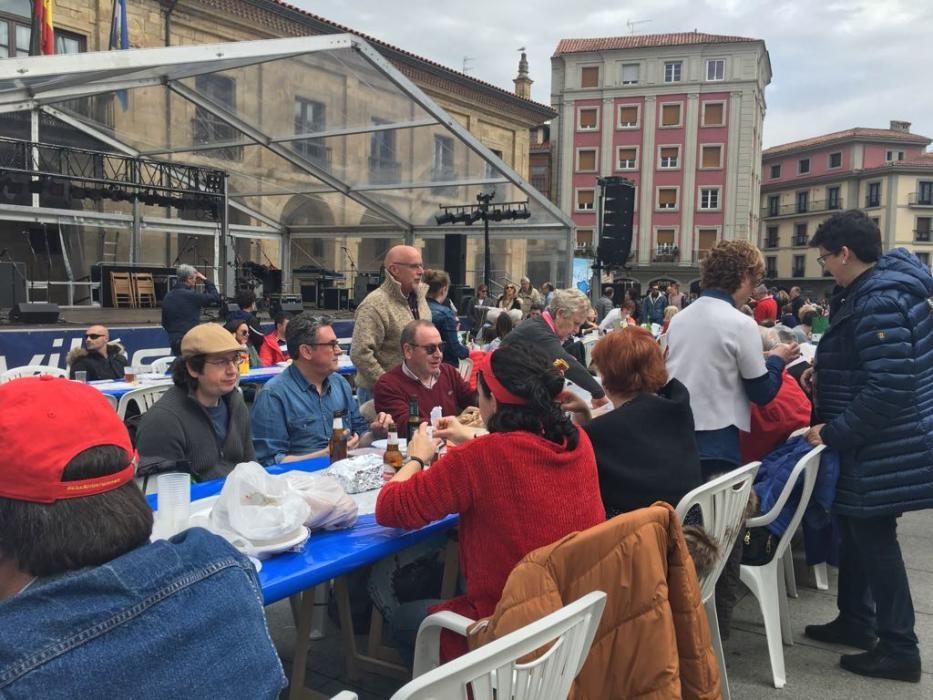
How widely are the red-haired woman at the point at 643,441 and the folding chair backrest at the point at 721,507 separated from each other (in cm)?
8

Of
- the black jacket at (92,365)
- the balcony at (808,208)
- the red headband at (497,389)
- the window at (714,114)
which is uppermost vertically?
the window at (714,114)

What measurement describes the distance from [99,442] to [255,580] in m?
0.31

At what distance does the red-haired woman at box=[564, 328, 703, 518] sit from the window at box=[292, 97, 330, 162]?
9.75 metres

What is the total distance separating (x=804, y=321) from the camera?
875 centimetres

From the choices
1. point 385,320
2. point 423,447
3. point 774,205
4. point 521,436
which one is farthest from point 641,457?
point 774,205

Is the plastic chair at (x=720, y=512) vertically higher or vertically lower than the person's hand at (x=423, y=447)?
lower

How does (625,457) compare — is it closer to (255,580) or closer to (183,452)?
(255,580)

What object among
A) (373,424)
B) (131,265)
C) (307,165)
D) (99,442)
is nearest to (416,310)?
(373,424)

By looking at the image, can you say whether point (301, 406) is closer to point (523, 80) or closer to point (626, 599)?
point (626, 599)

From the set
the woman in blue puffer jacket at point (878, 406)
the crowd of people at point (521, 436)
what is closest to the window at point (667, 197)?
the crowd of people at point (521, 436)

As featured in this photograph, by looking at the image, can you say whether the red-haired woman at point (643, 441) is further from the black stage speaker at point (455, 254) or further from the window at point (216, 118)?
the black stage speaker at point (455, 254)

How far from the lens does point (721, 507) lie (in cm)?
244

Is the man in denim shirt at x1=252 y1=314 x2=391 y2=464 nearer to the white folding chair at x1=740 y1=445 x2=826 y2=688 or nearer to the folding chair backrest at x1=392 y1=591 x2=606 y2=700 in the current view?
the white folding chair at x1=740 y1=445 x2=826 y2=688

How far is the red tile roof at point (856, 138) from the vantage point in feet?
179
